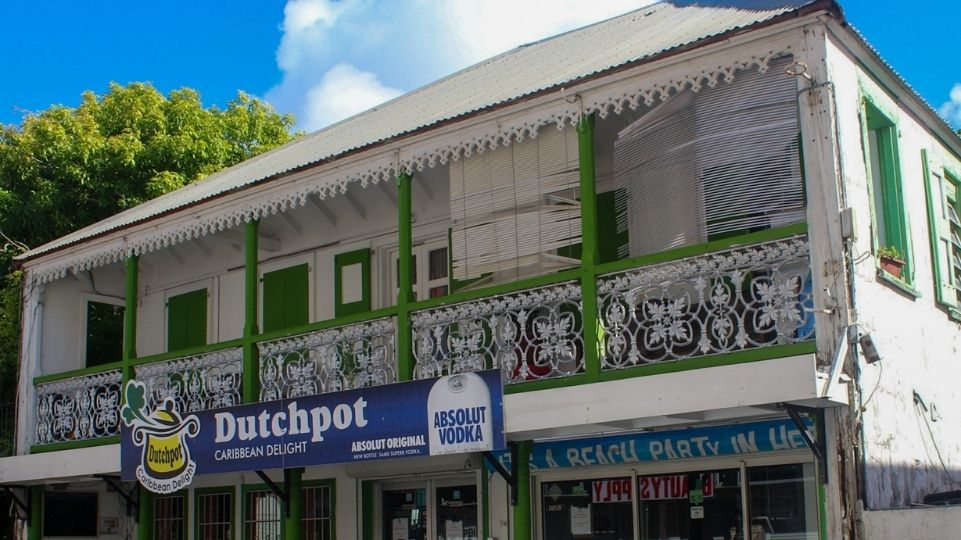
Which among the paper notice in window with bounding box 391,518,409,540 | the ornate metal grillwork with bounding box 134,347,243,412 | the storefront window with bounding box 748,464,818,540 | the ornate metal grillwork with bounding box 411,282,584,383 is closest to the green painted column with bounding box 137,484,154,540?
the ornate metal grillwork with bounding box 134,347,243,412

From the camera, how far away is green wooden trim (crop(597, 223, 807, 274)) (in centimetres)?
864

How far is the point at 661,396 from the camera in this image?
29.7 ft

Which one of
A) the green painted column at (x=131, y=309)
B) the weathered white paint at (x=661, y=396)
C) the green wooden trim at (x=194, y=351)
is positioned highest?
the green painted column at (x=131, y=309)

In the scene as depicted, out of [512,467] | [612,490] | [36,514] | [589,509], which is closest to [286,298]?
[36,514]

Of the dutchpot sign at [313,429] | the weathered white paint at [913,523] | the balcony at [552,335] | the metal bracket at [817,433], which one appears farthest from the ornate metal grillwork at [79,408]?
the weathered white paint at [913,523]

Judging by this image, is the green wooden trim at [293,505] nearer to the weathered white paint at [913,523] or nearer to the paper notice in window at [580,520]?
the paper notice in window at [580,520]

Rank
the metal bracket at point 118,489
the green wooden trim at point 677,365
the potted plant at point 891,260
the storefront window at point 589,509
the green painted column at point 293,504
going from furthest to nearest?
the metal bracket at point 118,489 < the green painted column at point 293,504 < the storefront window at point 589,509 < the potted plant at point 891,260 < the green wooden trim at point 677,365

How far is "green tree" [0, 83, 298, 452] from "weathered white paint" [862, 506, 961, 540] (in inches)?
542

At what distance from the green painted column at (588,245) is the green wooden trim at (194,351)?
4.33m

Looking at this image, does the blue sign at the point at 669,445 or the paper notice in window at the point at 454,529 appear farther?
the paper notice in window at the point at 454,529

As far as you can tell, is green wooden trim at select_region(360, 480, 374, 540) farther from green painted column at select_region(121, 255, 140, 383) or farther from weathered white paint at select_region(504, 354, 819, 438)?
weathered white paint at select_region(504, 354, 819, 438)

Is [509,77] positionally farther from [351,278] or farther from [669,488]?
[669,488]

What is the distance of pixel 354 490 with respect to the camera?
1355 cm

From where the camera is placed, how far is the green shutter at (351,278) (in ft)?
46.0
